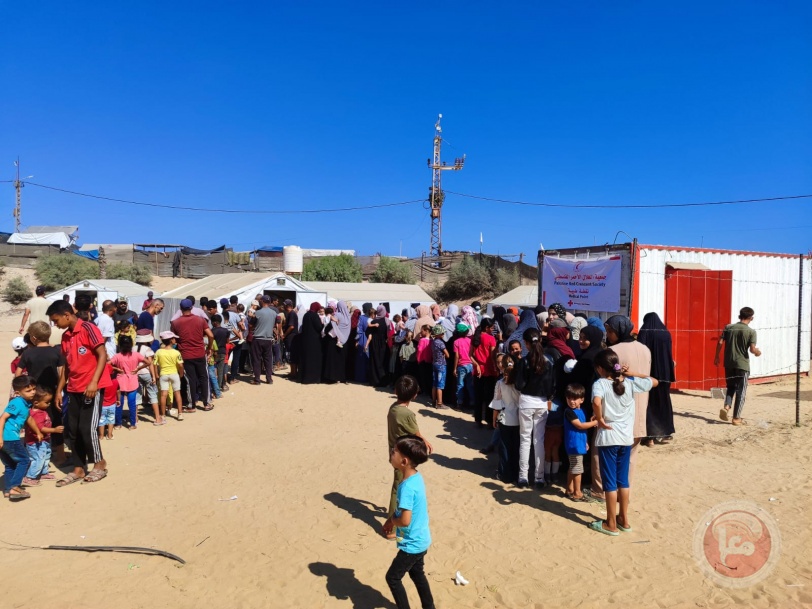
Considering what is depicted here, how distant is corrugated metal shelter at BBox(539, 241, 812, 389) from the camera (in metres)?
9.97

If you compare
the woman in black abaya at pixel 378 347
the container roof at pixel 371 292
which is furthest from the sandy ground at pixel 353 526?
the container roof at pixel 371 292

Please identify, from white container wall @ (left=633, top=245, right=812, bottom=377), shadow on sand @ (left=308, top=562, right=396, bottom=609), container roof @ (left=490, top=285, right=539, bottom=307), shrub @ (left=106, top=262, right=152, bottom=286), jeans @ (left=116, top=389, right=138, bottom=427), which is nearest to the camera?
shadow on sand @ (left=308, top=562, right=396, bottom=609)

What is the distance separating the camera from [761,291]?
11.3 metres

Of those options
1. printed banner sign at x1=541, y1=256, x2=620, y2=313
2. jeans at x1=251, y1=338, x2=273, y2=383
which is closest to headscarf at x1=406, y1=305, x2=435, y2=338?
jeans at x1=251, y1=338, x2=273, y2=383

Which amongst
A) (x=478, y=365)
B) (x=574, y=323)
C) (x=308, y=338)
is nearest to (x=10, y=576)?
(x=478, y=365)

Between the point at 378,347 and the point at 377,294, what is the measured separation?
43.4ft

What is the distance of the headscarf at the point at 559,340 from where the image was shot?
19.2ft

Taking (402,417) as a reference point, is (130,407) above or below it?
below

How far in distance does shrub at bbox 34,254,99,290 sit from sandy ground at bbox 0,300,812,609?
99.8 feet

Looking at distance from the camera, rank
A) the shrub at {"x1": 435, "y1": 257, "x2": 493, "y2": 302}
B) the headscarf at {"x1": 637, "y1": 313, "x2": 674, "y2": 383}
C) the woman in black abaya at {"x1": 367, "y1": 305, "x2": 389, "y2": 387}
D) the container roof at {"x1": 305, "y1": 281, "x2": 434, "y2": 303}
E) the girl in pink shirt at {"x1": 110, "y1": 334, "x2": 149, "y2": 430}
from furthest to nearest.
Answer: the shrub at {"x1": 435, "y1": 257, "x2": 493, "y2": 302}, the container roof at {"x1": 305, "y1": 281, "x2": 434, "y2": 303}, the woman in black abaya at {"x1": 367, "y1": 305, "x2": 389, "y2": 387}, the girl in pink shirt at {"x1": 110, "y1": 334, "x2": 149, "y2": 430}, the headscarf at {"x1": 637, "y1": 313, "x2": 674, "y2": 383}

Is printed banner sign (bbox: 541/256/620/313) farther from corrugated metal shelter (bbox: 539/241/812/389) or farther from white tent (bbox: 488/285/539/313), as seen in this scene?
white tent (bbox: 488/285/539/313)

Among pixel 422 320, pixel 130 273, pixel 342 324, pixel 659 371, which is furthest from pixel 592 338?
pixel 130 273

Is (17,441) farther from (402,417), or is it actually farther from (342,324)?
(342,324)

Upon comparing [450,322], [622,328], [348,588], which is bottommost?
[348,588]
